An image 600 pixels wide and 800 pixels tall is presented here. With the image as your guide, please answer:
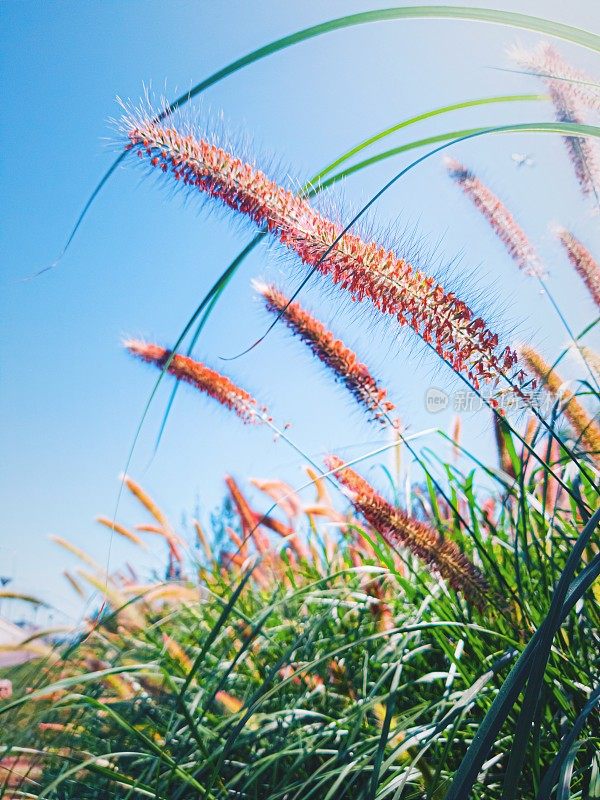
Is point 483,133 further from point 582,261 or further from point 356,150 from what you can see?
point 582,261

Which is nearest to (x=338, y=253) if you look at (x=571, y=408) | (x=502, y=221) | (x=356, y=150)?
(x=356, y=150)

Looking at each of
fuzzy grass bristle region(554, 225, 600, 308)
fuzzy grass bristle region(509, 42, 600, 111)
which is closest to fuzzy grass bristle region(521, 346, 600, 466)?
fuzzy grass bristle region(554, 225, 600, 308)

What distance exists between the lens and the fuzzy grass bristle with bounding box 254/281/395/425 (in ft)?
2.67

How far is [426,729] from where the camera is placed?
772 mm

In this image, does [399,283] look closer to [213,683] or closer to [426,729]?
[426,729]

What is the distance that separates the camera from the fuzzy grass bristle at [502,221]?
104 cm

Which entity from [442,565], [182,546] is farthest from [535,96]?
[182,546]

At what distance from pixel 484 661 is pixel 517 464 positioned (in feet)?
1.14

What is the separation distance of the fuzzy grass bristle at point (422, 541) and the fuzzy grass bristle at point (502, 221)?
1.47ft

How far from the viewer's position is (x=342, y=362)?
0.83 metres

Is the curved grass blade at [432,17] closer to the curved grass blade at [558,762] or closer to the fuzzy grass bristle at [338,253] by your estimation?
the fuzzy grass bristle at [338,253]

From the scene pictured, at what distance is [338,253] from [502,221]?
0.65m

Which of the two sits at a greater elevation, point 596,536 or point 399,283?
point 399,283

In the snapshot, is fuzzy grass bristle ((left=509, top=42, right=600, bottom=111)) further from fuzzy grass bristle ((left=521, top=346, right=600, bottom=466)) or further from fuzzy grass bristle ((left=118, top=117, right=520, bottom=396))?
fuzzy grass bristle ((left=118, top=117, right=520, bottom=396))
